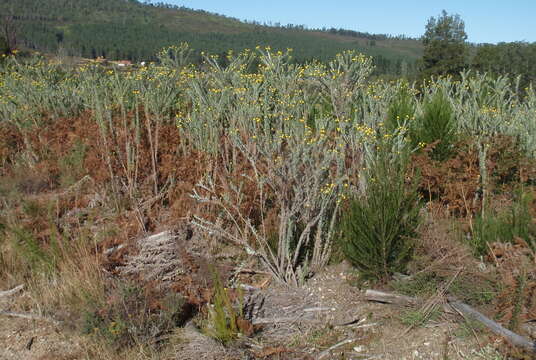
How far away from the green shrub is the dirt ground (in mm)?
244

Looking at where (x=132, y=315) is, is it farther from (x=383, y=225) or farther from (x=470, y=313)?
(x=470, y=313)

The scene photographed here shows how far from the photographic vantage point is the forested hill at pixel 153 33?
9306 cm

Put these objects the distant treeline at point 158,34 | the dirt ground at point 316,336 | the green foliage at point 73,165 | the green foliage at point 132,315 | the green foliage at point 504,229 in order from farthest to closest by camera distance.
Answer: the distant treeline at point 158,34 < the green foliage at point 73,165 < the green foliage at point 504,229 < the green foliage at point 132,315 < the dirt ground at point 316,336

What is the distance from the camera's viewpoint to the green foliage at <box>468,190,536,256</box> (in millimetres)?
3250

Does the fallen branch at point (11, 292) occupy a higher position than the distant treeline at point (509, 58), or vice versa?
the distant treeline at point (509, 58)

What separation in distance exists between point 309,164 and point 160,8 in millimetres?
178377

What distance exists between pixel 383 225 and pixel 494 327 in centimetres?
85

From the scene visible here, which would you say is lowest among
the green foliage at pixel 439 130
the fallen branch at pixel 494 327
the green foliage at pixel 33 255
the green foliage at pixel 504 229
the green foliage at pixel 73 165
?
the green foliage at pixel 33 255

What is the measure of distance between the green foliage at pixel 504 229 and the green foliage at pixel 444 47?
34253 millimetres

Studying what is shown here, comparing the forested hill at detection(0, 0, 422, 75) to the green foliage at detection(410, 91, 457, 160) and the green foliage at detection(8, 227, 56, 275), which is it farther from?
the green foliage at detection(8, 227, 56, 275)

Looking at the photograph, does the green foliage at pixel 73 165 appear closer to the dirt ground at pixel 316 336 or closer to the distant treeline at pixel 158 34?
the dirt ground at pixel 316 336

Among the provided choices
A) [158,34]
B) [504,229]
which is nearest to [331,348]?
[504,229]

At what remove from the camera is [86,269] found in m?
3.27

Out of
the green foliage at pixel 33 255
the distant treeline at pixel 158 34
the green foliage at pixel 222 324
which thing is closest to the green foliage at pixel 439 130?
the green foliage at pixel 222 324
